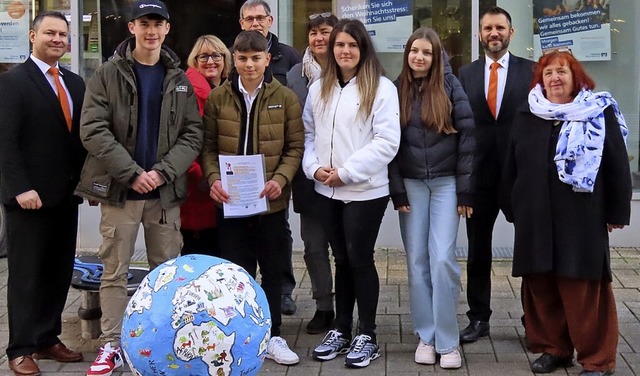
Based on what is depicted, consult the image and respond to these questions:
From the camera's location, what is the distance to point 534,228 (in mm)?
5184

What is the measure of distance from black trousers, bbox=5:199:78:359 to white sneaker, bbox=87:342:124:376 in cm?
41

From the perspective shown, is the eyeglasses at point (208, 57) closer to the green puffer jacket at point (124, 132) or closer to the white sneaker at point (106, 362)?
the green puffer jacket at point (124, 132)

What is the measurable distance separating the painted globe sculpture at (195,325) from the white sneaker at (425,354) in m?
2.38

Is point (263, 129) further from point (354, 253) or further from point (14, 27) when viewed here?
Result: point (14, 27)

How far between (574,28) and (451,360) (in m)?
4.60

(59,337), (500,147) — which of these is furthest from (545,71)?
(59,337)

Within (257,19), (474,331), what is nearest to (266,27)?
(257,19)

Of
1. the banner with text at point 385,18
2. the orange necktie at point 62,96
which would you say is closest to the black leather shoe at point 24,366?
the orange necktie at point 62,96

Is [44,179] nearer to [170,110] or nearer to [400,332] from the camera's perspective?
[170,110]

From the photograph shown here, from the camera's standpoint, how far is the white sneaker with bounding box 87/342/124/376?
523cm

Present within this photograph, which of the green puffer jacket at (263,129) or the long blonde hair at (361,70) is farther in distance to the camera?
the green puffer jacket at (263,129)

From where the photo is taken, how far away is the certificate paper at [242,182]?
5441 mm

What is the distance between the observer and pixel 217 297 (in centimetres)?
314

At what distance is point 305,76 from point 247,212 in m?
1.09
